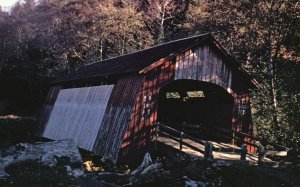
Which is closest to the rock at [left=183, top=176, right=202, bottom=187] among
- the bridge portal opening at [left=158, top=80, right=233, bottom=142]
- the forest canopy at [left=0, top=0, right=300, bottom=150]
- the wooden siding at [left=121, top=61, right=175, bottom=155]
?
the wooden siding at [left=121, top=61, right=175, bottom=155]

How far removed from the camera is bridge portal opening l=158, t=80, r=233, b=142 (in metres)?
20.4

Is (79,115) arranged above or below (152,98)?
below

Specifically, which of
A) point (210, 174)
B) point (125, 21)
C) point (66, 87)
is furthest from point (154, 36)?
point (210, 174)

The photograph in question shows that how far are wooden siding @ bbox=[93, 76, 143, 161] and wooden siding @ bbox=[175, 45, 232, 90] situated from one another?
2.32 metres

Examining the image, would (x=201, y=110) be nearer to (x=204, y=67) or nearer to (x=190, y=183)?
(x=204, y=67)

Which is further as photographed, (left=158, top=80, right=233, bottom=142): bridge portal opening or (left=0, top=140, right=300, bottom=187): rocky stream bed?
(left=158, top=80, right=233, bottom=142): bridge portal opening

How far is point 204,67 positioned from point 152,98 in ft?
10.9

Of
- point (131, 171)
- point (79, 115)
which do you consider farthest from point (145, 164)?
point (79, 115)

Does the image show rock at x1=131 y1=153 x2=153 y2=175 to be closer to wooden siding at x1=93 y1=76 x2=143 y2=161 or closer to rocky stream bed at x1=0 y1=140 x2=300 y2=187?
rocky stream bed at x1=0 y1=140 x2=300 y2=187

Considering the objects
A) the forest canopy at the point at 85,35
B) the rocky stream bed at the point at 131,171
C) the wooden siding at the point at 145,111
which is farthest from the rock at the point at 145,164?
the forest canopy at the point at 85,35

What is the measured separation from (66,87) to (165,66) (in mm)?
11753

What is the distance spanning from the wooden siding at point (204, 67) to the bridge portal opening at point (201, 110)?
3.59ft

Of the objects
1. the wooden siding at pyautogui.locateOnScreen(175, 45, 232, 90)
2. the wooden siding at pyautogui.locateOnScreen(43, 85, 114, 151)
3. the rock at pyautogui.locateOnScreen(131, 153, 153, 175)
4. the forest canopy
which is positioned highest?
the forest canopy

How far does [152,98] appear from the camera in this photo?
1775 cm
